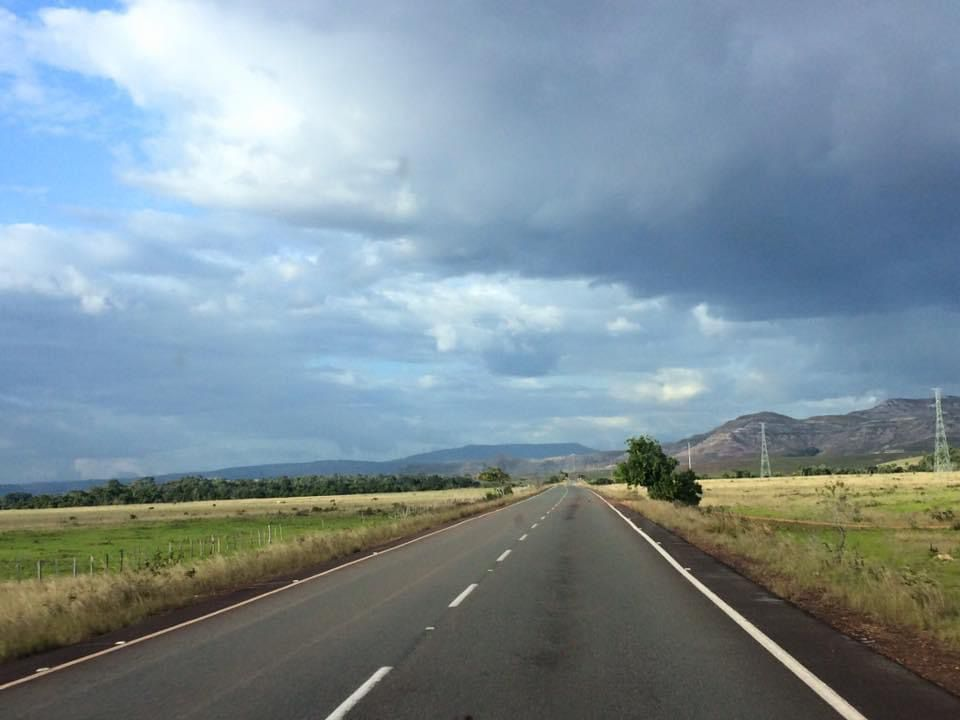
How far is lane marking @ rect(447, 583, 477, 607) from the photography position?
44.3 feet

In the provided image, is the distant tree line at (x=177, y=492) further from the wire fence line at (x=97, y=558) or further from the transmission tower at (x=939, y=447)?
the wire fence line at (x=97, y=558)

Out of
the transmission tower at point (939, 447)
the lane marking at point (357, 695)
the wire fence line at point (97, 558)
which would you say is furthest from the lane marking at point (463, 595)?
the transmission tower at point (939, 447)

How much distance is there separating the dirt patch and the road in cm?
26

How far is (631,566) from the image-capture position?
19.1 m

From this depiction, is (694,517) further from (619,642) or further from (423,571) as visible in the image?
(619,642)

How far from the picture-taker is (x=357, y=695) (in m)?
7.39

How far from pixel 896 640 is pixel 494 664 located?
5.04m

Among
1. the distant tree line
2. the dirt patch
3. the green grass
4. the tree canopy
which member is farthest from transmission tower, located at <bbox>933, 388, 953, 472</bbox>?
the distant tree line

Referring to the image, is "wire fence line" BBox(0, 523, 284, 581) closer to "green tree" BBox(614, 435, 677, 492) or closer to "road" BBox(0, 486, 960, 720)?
"road" BBox(0, 486, 960, 720)

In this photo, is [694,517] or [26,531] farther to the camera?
[26,531]

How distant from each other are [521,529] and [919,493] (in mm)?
52230

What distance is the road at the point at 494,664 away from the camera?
277 inches

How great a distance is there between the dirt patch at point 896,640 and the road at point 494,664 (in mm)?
262

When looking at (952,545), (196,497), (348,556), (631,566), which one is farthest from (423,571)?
(196,497)
